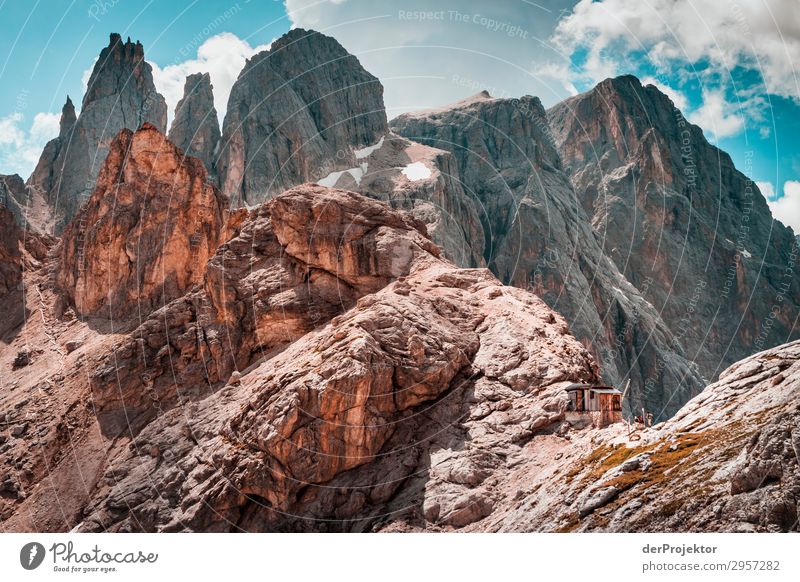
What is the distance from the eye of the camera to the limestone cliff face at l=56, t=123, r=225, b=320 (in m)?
109

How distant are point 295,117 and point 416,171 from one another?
27.2 m

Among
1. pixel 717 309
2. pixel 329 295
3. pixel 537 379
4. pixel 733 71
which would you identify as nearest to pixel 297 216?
pixel 329 295

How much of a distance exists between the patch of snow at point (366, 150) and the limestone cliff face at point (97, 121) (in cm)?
4564

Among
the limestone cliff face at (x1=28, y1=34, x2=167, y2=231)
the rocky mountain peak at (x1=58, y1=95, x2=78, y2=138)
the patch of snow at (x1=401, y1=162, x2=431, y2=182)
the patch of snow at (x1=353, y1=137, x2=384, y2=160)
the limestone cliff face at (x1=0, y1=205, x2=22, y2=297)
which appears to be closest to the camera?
the limestone cliff face at (x1=0, y1=205, x2=22, y2=297)

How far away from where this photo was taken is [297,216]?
8406 centimetres

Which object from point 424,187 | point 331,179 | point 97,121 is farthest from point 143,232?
point 97,121

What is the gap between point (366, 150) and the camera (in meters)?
180

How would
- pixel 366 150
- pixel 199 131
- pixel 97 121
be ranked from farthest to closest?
pixel 199 131 < pixel 366 150 < pixel 97 121

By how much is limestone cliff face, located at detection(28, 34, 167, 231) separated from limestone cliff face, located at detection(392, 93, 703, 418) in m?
70.9

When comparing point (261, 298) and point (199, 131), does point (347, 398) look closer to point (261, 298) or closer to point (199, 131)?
point (261, 298)

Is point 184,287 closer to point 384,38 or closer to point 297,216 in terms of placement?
point 297,216
